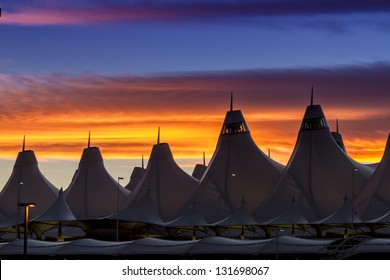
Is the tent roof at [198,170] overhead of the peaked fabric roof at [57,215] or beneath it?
overhead

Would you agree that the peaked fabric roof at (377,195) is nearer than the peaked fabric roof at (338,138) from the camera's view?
Yes

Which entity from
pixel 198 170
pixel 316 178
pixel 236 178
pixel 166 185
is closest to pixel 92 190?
pixel 166 185

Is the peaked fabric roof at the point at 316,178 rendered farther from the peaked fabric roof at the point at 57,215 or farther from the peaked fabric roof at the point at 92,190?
the peaked fabric roof at the point at 92,190

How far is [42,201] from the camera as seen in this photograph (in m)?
154

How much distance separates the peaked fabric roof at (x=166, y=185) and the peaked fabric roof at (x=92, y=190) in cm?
886

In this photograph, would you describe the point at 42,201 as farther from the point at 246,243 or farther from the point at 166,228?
the point at 246,243

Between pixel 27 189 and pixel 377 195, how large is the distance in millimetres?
57603

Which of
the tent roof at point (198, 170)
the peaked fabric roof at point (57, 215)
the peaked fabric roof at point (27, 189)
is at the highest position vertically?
the tent roof at point (198, 170)

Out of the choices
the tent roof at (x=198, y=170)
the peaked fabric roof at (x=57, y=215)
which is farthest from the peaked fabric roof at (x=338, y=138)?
the peaked fabric roof at (x=57, y=215)

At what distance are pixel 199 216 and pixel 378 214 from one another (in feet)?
61.6

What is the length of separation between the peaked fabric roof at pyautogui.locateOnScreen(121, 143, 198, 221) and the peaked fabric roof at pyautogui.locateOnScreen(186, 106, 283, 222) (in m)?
9.15

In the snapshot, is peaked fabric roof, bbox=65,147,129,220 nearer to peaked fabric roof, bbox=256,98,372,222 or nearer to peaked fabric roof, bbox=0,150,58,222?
peaked fabric roof, bbox=0,150,58,222

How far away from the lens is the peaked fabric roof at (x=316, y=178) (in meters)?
122
